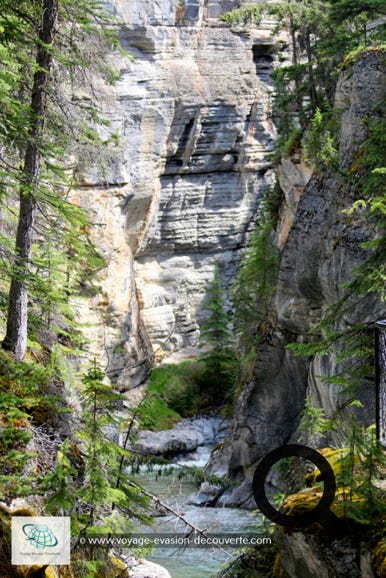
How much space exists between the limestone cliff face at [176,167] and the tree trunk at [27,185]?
24439mm

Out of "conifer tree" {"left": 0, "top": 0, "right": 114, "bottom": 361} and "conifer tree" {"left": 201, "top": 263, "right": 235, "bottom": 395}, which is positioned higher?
"conifer tree" {"left": 0, "top": 0, "right": 114, "bottom": 361}

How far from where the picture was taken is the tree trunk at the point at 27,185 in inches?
472

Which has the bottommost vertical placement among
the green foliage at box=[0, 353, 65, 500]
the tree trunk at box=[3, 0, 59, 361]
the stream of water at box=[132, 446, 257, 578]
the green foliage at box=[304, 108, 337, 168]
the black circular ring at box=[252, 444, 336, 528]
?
the stream of water at box=[132, 446, 257, 578]

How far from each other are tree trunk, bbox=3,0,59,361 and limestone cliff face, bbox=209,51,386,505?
7.30m

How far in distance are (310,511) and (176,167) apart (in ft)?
110

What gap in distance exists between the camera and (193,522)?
20188 mm

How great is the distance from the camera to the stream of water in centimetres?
1341

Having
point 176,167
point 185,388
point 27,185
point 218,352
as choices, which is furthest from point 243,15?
point 27,185

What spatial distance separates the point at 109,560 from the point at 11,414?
7.19 ft

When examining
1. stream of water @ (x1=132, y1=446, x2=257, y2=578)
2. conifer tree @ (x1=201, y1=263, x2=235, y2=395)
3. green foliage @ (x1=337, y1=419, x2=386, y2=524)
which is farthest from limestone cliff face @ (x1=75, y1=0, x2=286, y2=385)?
green foliage @ (x1=337, y1=419, x2=386, y2=524)

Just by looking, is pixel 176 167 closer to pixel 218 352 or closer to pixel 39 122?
pixel 218 352

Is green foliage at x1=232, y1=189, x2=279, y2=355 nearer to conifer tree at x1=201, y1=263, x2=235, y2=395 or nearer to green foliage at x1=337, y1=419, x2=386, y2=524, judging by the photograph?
conifer tree at x1=201, y1=263, x2=235, y2=395

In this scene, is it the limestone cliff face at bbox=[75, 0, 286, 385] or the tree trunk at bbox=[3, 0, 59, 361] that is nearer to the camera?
the tree trunk at bbox=[3, 0, 59, 361]

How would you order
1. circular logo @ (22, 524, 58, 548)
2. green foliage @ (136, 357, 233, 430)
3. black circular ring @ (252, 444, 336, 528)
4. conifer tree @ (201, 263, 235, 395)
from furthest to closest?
conifer tree @ (201, 263, 235, 395) < green foliage @ (136, 357, 233, 430) < circular logo @ (22, 524, 58, 548) < black circular ring @ (252, 444, 336, 528)
